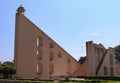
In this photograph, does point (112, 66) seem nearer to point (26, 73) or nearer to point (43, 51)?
point (43, 51)

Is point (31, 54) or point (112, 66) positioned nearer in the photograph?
point (31, 54)

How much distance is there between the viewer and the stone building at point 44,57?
4100 cm

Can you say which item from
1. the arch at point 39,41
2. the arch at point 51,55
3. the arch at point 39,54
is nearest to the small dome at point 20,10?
the arch at point 39,41

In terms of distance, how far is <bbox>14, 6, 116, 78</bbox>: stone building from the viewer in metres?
41.0

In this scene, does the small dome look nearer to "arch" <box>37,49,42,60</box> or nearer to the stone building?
the stone building

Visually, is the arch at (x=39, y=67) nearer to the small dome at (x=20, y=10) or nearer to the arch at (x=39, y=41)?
the arch at (x=39, y=41)


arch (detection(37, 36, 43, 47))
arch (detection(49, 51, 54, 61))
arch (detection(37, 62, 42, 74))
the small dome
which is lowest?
arch (detection(37, 62, 42, 74))

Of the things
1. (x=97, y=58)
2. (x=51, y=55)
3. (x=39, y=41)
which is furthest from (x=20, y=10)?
(x=97, y=58)

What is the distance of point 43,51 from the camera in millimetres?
43594

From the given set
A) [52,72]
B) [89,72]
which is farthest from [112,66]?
[52,72]

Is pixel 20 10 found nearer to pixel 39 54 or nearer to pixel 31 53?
pixel 31 53

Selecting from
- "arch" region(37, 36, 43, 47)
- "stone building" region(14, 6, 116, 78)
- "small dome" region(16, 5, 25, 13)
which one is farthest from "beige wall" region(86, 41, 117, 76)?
"small dome" region(16, 5, 25, 13)

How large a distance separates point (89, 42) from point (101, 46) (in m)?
5.16

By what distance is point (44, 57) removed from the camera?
4347 cm
